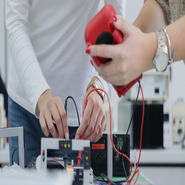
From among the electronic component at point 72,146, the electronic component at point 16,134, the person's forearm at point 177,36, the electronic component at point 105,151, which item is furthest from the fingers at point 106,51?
the electronic component at point 105,151

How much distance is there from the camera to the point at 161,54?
441mm

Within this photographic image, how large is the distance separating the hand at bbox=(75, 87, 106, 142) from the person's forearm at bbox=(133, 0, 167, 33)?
0.89ft

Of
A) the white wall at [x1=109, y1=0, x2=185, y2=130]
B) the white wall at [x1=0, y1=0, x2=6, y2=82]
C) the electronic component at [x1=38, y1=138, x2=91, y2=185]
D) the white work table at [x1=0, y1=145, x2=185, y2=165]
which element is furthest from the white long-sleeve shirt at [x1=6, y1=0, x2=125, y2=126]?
the white wall at [x1=0, y1=0, x2=6, y2=82]

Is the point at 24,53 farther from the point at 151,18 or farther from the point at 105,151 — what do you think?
the point at 105,151

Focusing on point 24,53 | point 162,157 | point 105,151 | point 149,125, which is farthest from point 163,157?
point 24,53

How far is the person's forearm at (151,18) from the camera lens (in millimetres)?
734

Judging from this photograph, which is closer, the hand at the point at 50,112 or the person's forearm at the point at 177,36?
the person's forearm at the point at 177,36

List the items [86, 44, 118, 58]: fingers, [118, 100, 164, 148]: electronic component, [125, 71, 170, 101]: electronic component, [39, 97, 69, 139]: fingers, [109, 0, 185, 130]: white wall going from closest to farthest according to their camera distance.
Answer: [86, 44, 118, 58]: fingers, [39, 97, 69, 139]: fingers, [118, 100, 164, 148]: electronic component, [125, 71, 170, 101]: electronic component, [109, 0, 185, 130]: white wall

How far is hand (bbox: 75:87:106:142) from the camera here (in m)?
0.73

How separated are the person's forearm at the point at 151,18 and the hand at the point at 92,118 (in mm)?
272

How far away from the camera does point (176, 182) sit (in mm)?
2166

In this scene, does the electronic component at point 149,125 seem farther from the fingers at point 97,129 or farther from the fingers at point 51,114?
the fingers at point 51,114

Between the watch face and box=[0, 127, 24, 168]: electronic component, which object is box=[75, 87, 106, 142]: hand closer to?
box=[0, 127, 24, 168]: electronic component

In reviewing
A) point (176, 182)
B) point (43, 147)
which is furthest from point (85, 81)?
point (176, 182)
